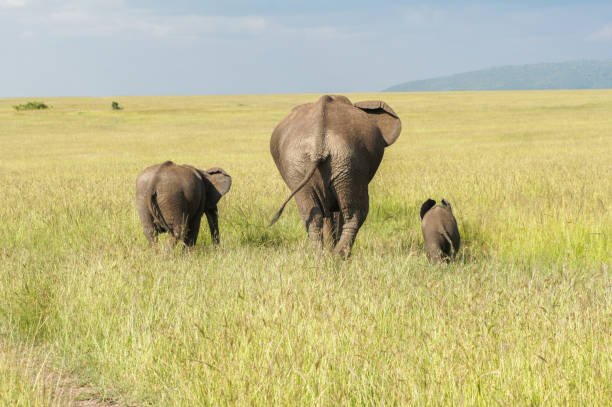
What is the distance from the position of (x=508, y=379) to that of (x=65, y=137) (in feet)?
124

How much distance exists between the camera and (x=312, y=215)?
5.49 metres

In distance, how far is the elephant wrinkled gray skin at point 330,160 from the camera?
513 centimetres

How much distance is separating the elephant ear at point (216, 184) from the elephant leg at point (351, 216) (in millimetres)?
2071

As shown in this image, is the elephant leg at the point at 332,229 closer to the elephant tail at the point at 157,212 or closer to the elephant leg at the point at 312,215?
the elephant leg at the point at 312,215

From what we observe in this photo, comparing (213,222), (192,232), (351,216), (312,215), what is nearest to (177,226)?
(192,232)

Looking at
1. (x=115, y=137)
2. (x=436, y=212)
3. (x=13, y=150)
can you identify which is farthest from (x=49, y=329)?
(x=115, y=137)

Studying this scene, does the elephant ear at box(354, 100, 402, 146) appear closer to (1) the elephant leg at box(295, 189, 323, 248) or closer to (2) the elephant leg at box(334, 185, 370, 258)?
(2) the elephant leg at box(334, 185, 370, 258)

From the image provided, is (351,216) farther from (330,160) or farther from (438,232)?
(438,232)

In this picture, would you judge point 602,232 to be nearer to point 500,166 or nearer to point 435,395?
point 435,395

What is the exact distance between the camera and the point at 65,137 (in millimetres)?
36000

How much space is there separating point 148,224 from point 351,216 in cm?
248

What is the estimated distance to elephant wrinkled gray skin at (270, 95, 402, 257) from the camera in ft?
16.8

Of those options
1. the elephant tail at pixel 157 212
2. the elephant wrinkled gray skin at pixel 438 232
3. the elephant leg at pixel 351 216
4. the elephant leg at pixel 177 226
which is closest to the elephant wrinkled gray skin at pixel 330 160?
the elephant leg at pixel 351 216

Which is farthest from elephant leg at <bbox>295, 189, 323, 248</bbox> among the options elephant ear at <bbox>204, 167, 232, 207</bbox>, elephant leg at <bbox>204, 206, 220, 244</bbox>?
elephant leg at <bbox>204, 206, 220, 244</bbox>
